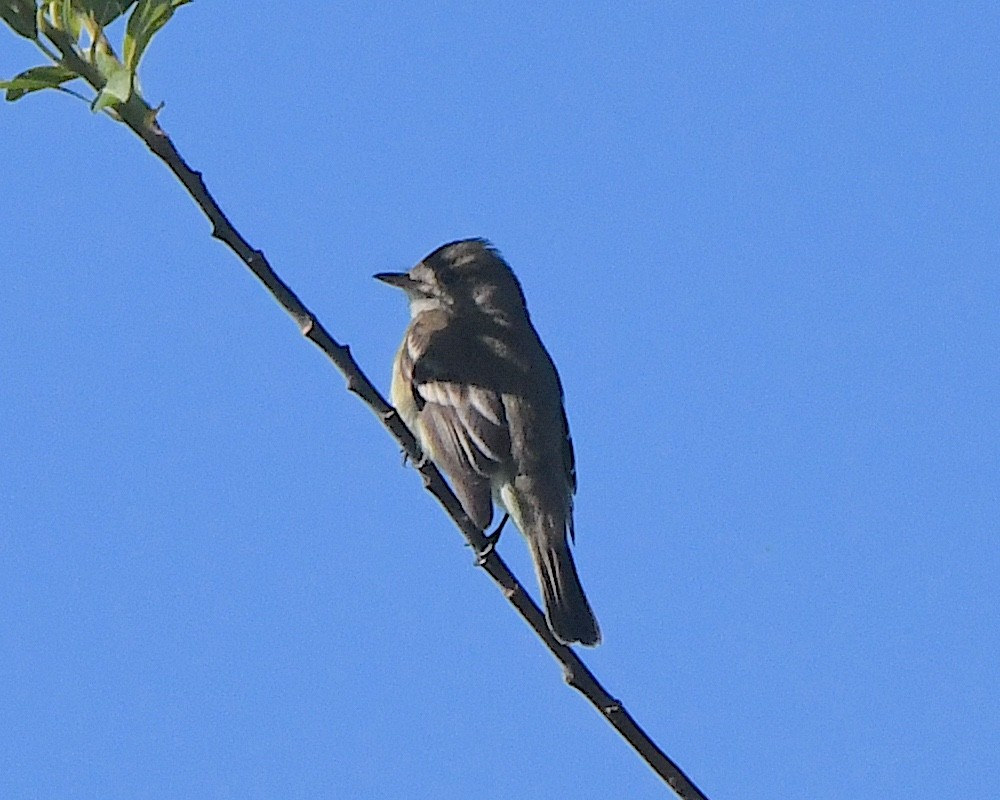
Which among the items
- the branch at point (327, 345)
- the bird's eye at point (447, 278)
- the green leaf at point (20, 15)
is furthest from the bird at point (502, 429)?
the green leaf at point (20, 15)

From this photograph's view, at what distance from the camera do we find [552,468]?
20.8 ft

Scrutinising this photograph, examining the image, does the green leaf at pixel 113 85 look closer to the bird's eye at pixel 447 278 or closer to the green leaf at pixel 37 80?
the green leaf at pixel 37 80

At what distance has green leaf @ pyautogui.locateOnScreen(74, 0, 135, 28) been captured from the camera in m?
2.39

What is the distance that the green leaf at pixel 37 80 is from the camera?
2.39m

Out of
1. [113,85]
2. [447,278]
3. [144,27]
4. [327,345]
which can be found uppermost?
[447,278]

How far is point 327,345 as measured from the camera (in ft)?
8.41

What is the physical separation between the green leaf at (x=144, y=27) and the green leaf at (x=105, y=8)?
1.0 inches

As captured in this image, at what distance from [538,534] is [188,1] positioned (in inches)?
151


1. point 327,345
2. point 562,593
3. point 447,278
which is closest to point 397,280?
point 447,278

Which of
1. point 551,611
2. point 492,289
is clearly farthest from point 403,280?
point 551,611

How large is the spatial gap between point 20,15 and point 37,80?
12cm

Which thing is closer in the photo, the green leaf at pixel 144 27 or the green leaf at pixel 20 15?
the green leaf at pixel 20 15

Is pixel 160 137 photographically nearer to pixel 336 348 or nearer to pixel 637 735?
pixel 336 348

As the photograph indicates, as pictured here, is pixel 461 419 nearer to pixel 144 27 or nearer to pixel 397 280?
pixel 397 280
